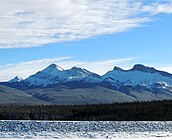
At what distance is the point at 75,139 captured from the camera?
74.5 ft

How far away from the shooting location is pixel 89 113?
2413 inches

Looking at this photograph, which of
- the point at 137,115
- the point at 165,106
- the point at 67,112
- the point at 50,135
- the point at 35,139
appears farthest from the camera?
the point at 165,106

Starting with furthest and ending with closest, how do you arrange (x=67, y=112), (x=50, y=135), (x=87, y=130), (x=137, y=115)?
(x=67, y=112) → (x=137, y=115) → (x=87, y=130) → (x=50, y=135)

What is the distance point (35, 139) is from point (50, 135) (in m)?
2.56

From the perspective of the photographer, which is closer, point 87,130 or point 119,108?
point 87,130

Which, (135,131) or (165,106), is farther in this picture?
(165,106)

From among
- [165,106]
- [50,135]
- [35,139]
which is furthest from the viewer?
[165,106]

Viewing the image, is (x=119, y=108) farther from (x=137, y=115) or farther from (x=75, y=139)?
(x=75, y=139)

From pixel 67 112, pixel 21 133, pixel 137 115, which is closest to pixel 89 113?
pixel 67 112

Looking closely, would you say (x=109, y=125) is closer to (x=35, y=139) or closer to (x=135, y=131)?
(x=135, y=131)

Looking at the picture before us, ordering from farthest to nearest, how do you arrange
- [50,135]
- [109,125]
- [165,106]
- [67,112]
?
[165,106] < [67,112] < [109,125] < [50,135]

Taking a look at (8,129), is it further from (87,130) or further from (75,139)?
(75,139)

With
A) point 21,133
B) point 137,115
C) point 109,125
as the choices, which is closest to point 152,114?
point 137,115

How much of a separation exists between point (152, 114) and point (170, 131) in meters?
29.6
